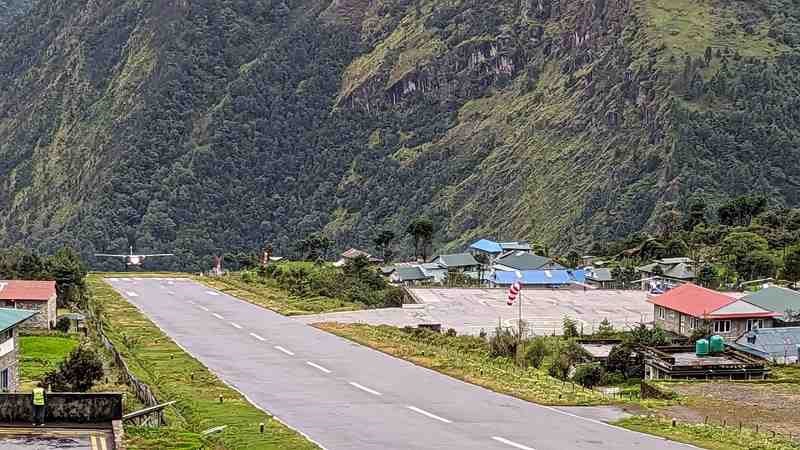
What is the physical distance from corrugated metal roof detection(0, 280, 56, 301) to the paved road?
593 cm

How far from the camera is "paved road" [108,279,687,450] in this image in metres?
26.7

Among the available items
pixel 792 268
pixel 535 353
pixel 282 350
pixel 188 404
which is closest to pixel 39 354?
pixel 282 350

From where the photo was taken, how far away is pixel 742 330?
59.7 meters

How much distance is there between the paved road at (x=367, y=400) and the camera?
26703 millimetres

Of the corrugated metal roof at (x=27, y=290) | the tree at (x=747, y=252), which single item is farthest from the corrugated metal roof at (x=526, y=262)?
the corrugated metal roof at (x=27, y=290)

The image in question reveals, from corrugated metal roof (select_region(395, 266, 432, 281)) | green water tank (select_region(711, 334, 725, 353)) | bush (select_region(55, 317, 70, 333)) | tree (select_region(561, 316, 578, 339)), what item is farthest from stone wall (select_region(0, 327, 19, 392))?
corrugated metal roof (select_region(395, 266, 432, 281))

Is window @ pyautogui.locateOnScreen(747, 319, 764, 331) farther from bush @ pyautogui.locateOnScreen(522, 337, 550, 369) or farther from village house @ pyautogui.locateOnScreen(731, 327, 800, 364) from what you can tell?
bush @ pyautogui.locateOnScreen(522, 337, 550, 369)

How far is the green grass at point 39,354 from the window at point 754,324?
3229cm

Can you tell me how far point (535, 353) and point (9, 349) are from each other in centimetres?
2311

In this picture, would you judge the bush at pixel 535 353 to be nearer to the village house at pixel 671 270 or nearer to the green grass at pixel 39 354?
the green grass at pixel 39 354

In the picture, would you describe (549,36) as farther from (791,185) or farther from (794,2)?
(791,185)

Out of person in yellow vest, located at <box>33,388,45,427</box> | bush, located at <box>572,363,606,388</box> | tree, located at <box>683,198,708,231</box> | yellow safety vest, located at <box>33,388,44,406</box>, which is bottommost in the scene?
bush, located at <box>572,363,606,388</box>

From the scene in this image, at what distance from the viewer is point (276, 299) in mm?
70750

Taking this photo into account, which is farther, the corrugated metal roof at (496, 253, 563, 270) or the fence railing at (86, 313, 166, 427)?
the corrugated metal roof at (496, 253, 563, 270)
